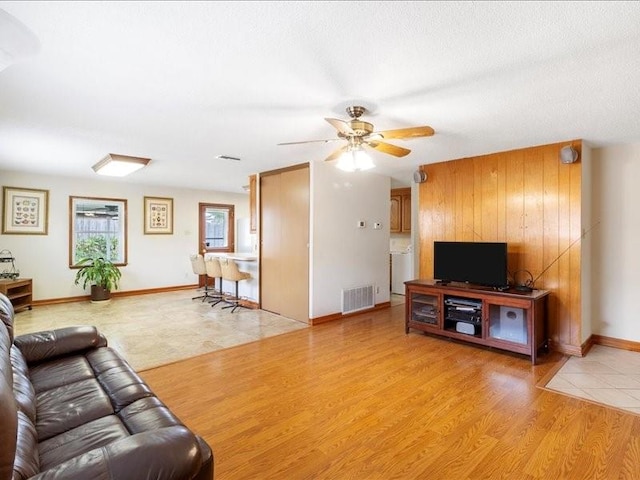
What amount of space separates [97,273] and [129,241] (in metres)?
0.94

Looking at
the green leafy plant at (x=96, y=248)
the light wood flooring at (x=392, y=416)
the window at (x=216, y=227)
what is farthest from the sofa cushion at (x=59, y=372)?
the window at (x=216, y=227)

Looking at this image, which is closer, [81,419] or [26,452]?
[26,452]

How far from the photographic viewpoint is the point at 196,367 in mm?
3287

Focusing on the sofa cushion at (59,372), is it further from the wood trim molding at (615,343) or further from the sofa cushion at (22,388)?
the wood trim molding at (615,343)

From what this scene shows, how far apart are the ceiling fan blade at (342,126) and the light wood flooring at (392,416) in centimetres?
207

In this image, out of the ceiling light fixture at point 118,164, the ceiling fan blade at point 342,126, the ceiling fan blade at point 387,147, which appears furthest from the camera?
the ceiling light fixture at point 118,164

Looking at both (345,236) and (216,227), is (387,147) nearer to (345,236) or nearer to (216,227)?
(345,236)

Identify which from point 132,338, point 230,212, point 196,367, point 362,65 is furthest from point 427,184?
point 230,212

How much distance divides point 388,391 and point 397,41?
248 cm

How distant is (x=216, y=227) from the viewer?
844 centimetres

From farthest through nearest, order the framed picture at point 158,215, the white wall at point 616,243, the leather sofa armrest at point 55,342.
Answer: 1. the framed picture at point 158,215
2. the white wall at point 616,243
3. the leather sofa armrest at point 55,342

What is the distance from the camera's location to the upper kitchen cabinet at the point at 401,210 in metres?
7.41

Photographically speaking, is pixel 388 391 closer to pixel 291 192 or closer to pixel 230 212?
pixel 291 192

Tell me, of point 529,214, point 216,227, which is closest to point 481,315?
Answer: point 529,214
